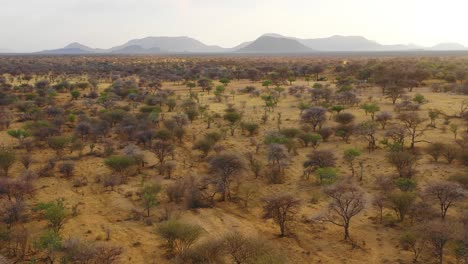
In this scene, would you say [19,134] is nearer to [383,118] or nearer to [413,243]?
[413,243]

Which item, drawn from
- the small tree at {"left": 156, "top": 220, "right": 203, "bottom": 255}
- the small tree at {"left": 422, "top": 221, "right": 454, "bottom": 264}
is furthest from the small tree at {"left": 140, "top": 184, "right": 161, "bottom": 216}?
the small tree at {"left": 422, "top": 221, "right": 454, "bottom": 264}

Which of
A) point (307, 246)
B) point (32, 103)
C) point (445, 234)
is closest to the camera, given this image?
point (445, 234)

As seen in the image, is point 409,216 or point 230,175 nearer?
point 409,216

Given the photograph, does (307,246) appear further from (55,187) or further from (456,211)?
(55,187)

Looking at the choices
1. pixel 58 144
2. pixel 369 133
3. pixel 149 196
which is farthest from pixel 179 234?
pixel 369 133

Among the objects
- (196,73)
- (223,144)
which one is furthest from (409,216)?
(196,73)

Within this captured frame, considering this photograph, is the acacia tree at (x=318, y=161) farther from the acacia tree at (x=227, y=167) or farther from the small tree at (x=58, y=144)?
the small tree at (x=58, y=144)
